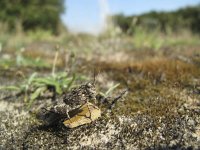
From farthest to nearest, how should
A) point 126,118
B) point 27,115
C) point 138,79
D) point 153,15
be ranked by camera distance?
point 153,15 < point 138,79 < point 27,115 < point 126,118

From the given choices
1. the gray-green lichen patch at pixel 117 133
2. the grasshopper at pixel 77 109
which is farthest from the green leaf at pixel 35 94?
the grasshopper at pixel 77 109

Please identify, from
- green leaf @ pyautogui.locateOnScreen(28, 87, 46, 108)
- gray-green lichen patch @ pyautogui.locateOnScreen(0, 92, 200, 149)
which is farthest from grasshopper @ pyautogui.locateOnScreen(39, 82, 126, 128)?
green leaf @ pyautogui.locateOnScreen(28, 87, 46, 108)

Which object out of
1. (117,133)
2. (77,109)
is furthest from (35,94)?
(117,133)

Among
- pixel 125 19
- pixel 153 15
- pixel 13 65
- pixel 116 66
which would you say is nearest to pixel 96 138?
pixel 116 66

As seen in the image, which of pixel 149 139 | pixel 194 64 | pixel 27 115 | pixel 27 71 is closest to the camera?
pixel 149 139

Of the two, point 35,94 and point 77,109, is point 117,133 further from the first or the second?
point 35,94

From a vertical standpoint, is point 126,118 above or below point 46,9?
above

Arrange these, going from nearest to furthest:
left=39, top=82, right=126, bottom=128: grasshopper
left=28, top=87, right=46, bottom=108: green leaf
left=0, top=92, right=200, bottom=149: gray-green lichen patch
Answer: left=0, top=92, right=200, bottom=149: gray-green lichen patch, left=39, top=82, right=126, bottom=128: grasshopper, left=28, top=87, right=46, bottom=108: green leaf

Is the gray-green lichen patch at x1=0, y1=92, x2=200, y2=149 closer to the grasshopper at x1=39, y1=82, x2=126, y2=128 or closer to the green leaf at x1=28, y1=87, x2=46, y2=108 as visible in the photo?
the grasshopper at x1=39, y1=82, x2=126, y2=128

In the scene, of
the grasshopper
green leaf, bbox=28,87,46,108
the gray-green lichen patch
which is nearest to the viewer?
the gray-green lichen patch

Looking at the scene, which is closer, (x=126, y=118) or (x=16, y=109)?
(x=126, y=118)

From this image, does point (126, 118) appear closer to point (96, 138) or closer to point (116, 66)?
point (96, 138)
